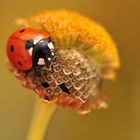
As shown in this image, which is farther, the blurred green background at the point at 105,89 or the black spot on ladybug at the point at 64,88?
the blurred green background at the point at 105,89

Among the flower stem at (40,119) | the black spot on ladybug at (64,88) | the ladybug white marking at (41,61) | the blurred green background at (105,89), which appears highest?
the ladybug white marking at (41,61)

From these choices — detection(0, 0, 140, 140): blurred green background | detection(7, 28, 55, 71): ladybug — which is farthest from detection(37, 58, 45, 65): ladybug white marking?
detection(0, 0, 140, 140): blurred green background

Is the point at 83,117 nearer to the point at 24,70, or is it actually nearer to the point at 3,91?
the point at 3,91

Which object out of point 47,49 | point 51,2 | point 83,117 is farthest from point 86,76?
point 51,2

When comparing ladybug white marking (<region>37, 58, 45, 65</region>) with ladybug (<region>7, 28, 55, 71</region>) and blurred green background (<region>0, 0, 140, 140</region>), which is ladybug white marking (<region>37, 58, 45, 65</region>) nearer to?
ladybug (<region>7, 28, 55, 71</region>)

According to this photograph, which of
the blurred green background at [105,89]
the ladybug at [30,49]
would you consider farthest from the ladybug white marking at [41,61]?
the blurred green background at [105,89]

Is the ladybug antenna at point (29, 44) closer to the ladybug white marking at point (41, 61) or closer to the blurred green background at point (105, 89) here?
the ladybug white marking at point (41, 61)

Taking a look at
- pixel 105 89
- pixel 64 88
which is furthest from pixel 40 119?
pixel 105 89
